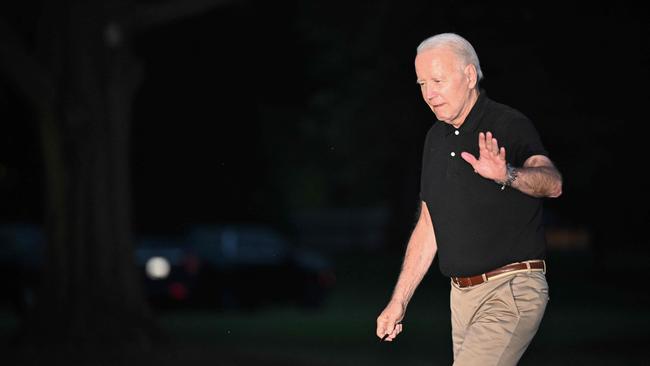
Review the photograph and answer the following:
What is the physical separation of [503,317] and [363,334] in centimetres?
1419

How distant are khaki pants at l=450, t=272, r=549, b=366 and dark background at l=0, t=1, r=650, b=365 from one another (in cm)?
841

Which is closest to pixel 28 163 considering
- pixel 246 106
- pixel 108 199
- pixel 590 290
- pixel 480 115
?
pixel 246 106

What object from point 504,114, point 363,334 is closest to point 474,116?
point 504,114

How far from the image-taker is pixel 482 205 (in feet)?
21.5

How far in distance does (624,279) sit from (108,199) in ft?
77.7

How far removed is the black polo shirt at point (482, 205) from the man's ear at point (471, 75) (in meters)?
0.12

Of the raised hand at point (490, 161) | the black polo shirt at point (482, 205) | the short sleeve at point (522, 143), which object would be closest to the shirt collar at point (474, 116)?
the black polo shirt at point (482, 205)

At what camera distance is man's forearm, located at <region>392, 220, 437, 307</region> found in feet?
23.1

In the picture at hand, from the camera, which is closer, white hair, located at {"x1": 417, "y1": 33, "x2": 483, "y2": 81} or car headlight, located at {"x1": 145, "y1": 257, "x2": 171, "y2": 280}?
white hair, located at {"x1": 417, "y1": 33, "x2": 483, "y2": 81}

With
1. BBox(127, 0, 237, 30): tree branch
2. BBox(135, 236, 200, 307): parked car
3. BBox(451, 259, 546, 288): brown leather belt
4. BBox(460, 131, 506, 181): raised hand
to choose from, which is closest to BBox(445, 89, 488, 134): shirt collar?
BBox(460, 131, 506, 181): raised hand

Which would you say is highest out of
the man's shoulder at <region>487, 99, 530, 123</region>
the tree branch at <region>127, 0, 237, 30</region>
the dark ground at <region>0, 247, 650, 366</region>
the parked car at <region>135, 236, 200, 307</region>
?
the tree branch at <region>127, 0, 237, 30</region>

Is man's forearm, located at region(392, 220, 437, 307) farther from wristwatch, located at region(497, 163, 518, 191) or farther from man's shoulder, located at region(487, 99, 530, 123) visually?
wristwatch, located at region(497, 163, 518, 191)

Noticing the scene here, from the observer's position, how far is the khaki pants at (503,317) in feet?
21.3

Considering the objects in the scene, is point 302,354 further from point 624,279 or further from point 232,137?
point 624,279
